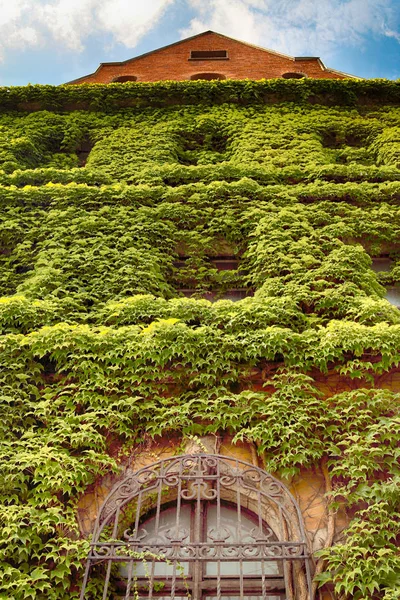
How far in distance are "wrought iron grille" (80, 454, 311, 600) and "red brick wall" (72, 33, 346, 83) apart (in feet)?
47.3

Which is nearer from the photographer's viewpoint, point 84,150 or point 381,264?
point 381,264

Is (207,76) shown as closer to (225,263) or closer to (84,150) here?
(84,150)

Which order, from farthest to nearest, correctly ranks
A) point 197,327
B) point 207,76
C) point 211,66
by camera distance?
1. point 211,66
2. point 207,76
3. point 197,327

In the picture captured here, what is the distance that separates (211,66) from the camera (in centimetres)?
1769

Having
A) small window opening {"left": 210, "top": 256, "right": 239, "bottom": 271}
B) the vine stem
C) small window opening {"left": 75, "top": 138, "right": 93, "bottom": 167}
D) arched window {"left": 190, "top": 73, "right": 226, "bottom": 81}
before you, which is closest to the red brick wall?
arched window {"left": 190, "top": 73, "right": 226, "bottom": 81}

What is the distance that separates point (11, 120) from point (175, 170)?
5298 mm

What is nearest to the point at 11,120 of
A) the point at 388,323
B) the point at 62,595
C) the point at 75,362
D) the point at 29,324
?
the point at 29,324

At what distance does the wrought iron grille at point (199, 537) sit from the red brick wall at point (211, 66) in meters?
14.4

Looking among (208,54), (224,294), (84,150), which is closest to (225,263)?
(224,294)

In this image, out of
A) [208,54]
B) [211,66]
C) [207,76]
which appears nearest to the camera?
[207,76]

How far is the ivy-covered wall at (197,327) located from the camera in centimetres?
541

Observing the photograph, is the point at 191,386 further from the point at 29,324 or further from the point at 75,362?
the point at 29,324

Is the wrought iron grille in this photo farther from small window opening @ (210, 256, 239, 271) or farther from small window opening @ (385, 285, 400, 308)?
small window opening @ (385, 285, 400, 308)

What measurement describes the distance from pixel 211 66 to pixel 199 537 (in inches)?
626
